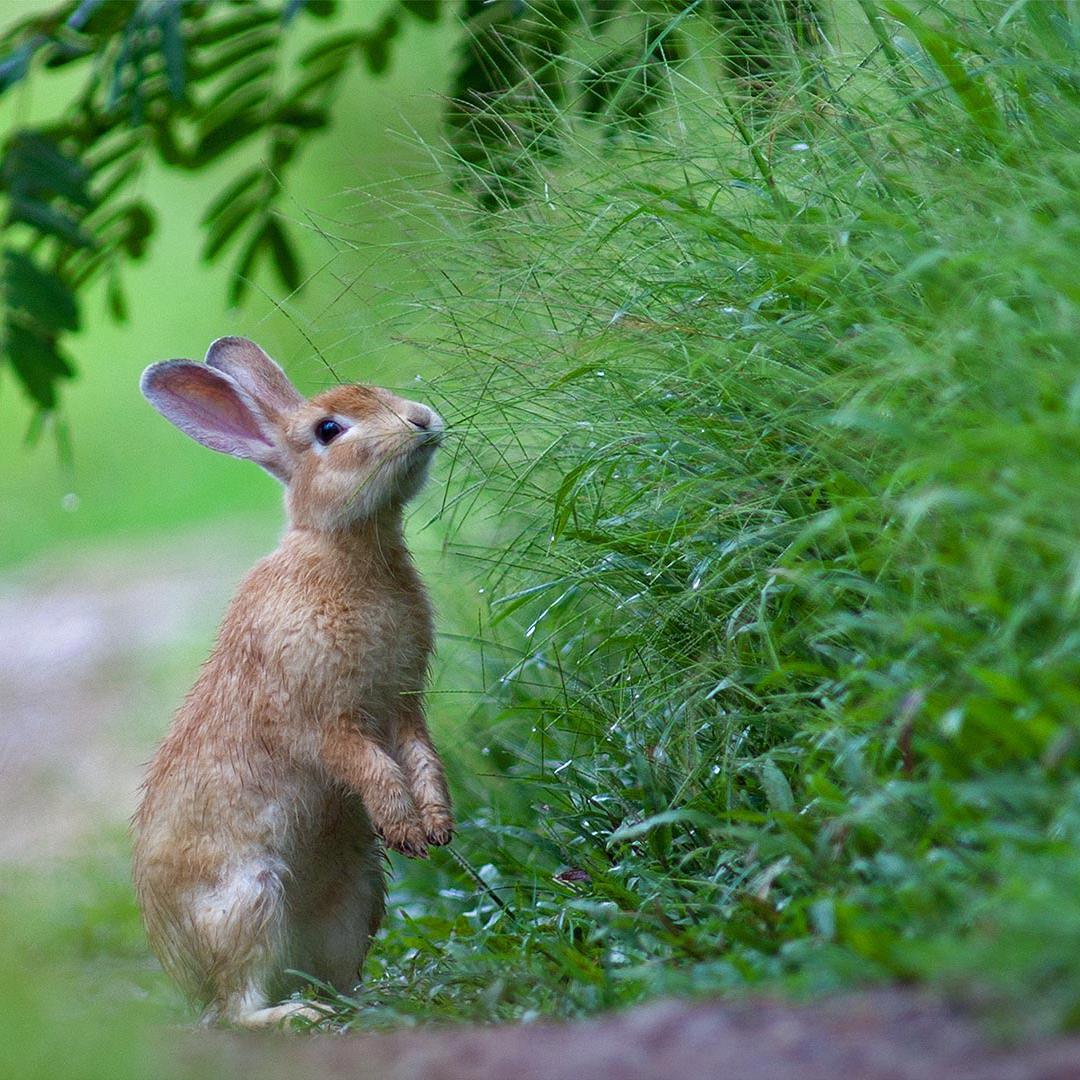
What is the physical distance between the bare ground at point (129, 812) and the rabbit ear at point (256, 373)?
1.62 meters

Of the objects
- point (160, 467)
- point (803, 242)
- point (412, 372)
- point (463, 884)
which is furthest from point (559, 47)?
point (160, 467)

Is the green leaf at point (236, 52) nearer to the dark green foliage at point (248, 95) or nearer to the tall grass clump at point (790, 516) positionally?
the dark green foliage at point (248, 95)

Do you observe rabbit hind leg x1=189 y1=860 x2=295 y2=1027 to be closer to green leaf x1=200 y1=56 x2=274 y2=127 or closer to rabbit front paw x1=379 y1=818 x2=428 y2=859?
rabbit front paw x1=379 y1=818 x2=428 y2=859

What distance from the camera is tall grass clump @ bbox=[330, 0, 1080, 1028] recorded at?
99.7 inches

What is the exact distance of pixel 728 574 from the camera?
11.6ft

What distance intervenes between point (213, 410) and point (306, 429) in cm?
37

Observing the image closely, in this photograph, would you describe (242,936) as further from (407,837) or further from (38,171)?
(38,171)

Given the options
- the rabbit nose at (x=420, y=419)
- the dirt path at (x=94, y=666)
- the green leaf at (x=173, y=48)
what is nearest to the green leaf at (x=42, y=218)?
the green leaf at (x=173, y=48)

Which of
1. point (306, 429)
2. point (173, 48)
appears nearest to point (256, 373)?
point (306, 429)

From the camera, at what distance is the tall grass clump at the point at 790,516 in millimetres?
2533

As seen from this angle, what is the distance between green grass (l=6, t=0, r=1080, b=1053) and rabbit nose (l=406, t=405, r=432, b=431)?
89mm

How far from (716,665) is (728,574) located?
20 cm

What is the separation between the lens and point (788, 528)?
3396mm

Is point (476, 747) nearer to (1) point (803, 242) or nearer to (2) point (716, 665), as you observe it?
(2) point (716, 665)
